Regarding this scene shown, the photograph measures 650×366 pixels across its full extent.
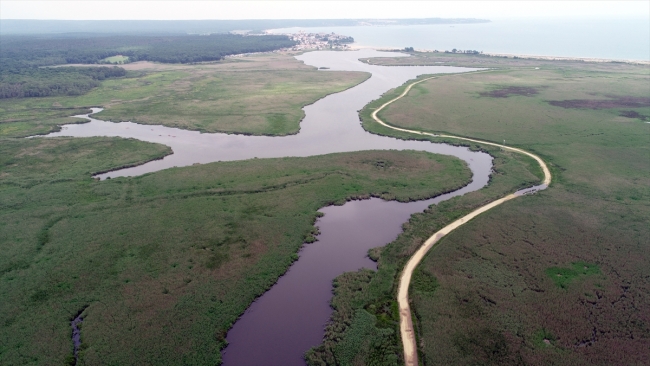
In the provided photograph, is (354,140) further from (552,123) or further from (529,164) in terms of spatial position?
(552,123)

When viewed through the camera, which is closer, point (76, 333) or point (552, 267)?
point (76, 333)

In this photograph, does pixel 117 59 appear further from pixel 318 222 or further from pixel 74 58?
pixel 318 222

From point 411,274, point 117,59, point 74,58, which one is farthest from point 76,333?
point 74,58

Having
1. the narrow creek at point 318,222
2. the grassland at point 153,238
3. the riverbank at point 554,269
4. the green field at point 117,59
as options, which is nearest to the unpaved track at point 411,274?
the riverbank at point 554,269

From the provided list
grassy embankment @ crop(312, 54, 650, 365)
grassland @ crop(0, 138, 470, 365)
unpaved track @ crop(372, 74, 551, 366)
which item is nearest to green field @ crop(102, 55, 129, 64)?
grassland @ crop(0, 138, 470, 365)

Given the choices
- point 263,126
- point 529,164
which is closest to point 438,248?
point 529,164

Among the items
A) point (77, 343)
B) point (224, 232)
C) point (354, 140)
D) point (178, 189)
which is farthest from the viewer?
point (354, 140)

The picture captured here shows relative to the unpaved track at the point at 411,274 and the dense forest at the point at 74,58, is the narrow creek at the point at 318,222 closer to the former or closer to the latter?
the unpaved track at the point at 411,274

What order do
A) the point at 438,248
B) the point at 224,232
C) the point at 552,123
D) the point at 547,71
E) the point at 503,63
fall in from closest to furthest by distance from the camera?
the point at 438,248, the point at 224,232, the point at 552,123, the point at 547,71, the point at 503,63
